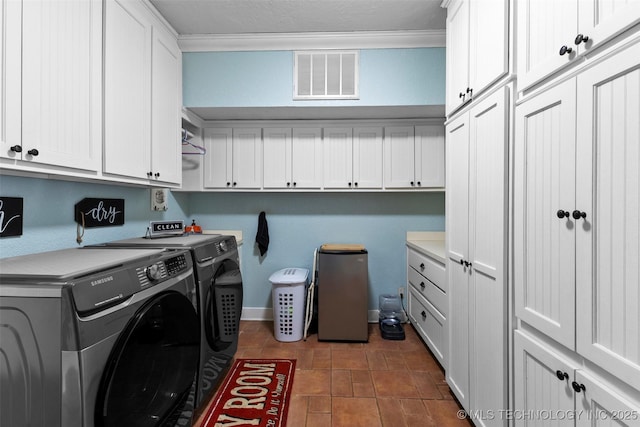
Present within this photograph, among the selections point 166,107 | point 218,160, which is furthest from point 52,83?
point 218,160

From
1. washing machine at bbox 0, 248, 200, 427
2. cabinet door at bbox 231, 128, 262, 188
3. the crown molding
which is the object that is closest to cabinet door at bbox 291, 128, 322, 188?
cabinet door at bbox 231, 128, 262, 188

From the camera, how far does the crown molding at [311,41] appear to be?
2.36 m

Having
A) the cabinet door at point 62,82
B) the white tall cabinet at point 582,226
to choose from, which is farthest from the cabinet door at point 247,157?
the white tall cabinet at point 582,226

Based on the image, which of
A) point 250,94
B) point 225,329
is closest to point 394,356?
point 225,329

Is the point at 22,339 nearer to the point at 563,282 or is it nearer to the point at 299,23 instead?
the point at 563,282

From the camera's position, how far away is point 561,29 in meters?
0.96

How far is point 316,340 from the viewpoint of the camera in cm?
269

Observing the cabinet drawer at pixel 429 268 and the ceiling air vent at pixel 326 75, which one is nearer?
the cabinet drawer at pixel 429 268

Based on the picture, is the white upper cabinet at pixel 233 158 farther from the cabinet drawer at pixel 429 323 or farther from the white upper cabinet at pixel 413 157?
the cabinet drawer at pixel 429 323

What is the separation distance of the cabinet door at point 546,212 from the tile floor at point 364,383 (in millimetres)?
991

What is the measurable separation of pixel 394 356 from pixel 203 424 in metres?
1.49

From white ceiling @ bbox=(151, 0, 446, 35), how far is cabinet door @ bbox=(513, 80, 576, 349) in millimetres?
1417

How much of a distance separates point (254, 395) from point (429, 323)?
1.44 m

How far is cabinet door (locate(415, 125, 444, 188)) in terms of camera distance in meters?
2.88
